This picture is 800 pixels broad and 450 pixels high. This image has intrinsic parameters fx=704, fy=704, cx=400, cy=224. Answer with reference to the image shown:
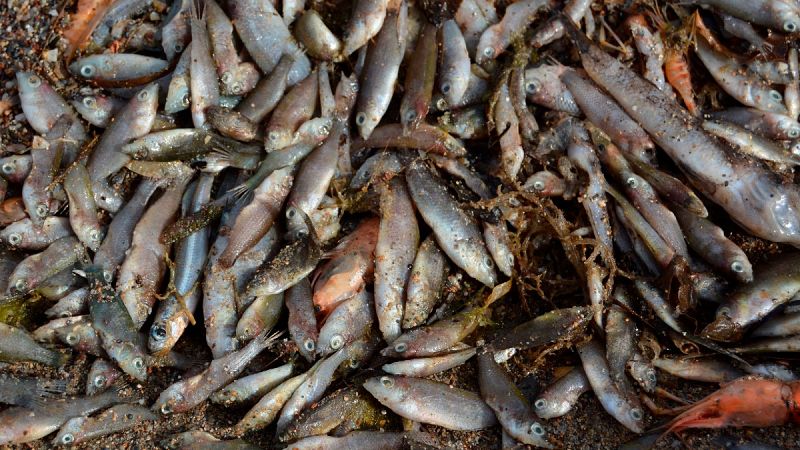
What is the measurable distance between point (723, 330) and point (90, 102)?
4.99 meters

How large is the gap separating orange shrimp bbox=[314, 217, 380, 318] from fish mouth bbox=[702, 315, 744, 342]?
7.82 feet

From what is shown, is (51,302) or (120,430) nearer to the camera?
(120,430)

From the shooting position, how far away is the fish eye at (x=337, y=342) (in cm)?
493

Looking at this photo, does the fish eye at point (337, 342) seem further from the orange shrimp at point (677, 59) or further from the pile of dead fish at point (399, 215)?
the orange shrimp at point (677, 59)

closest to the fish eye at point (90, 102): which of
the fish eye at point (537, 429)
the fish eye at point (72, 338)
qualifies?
the fish eye at point (72, 338)

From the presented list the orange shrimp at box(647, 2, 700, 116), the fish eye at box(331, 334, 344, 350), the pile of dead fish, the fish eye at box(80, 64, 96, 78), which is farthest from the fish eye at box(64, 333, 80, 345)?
the orange shrimp at box(647, 2, 700, 116)

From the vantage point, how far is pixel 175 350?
517cm

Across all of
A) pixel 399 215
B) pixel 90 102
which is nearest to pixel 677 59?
pixel 399 215

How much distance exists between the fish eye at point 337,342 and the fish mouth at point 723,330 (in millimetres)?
2502

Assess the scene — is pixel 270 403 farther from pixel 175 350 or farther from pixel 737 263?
pixel 737 263

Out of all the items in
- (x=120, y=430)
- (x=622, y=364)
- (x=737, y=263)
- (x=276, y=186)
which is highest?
(x=276, y=186)

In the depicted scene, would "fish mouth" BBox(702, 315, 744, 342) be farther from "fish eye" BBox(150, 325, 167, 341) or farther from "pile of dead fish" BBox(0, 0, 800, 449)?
"fish eye" BBox(150, 325, 167, 341)

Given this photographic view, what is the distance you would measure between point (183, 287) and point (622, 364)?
3.18 meters

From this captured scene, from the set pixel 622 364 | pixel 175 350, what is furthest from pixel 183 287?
pixel 622 364
